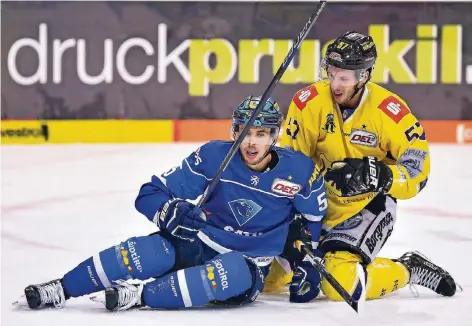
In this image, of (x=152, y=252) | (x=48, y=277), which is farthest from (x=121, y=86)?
(x=152, y=252)

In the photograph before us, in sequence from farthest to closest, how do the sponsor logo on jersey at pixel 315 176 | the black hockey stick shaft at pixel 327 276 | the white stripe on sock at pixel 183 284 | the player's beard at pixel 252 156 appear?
the sponsor logo on jersey at pixel 315 176 < the player's beard at pixel 252 156 < the black hockey stick shaft at pixel 327 276 < the white stripe on sock at pixel 183 284

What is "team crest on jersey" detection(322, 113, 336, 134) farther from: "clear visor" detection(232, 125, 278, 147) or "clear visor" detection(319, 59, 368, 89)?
"clear visor" detection(232, 125, 278, 147)

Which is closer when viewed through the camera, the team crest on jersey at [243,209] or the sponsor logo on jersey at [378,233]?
the team crest on jersey at [243,209]

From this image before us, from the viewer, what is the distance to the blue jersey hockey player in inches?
145

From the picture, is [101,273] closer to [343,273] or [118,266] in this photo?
[118,266]

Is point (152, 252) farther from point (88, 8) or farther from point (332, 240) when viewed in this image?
point (88, 8)

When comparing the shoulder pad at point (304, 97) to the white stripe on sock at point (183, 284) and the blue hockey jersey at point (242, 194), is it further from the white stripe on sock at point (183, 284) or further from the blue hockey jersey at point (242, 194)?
the white stripe on sock at point (183, 284)

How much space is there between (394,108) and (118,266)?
1262 mm

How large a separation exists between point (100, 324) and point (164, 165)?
396 centimetres

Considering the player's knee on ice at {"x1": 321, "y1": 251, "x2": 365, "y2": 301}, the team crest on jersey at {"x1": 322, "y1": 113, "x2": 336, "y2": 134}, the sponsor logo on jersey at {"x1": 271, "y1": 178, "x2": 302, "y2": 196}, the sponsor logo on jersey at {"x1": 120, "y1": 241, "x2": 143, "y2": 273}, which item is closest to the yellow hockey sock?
the player's knee on ice at {"x1": 321, "y1": 251, "x2": 365, "y2": 301}

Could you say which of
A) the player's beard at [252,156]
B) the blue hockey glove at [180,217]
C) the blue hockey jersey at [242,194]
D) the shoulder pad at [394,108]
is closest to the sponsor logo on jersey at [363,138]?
the shoulder pad at [394,108]

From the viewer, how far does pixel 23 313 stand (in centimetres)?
365

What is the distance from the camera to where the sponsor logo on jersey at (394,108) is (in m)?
4.29

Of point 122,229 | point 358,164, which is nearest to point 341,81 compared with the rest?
point 358,164
